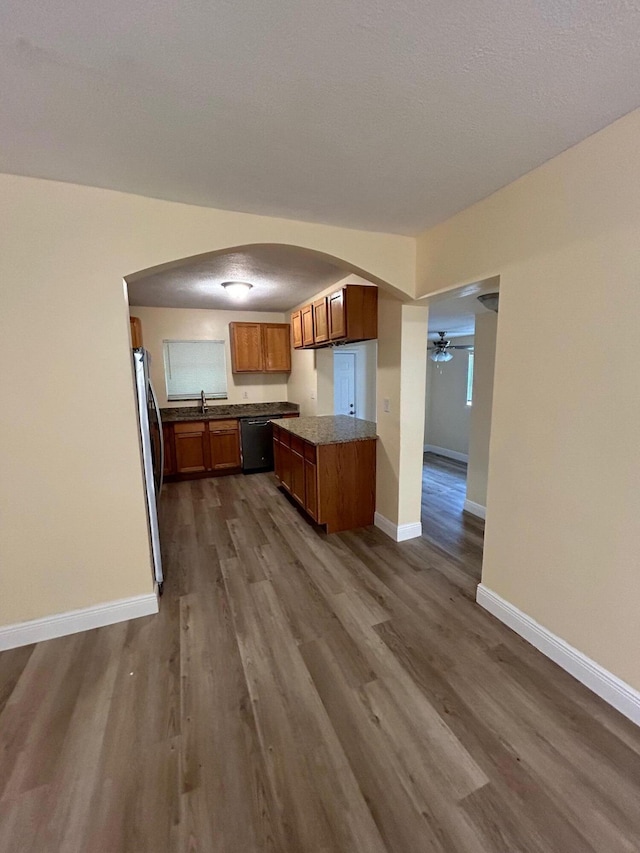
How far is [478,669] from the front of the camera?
1.79 metres

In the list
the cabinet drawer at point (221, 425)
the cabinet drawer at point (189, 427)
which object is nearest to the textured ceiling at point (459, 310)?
the cabinet drawer at point (221, 425)

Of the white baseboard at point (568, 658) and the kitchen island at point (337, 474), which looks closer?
the white baseboard at point (568, 658)

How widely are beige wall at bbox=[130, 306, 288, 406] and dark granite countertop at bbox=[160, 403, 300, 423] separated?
4.1 inches

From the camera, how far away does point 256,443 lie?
17.1ft

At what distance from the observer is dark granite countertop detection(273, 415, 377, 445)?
10.7 ft

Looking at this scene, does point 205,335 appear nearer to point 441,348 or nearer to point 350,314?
point 350,314

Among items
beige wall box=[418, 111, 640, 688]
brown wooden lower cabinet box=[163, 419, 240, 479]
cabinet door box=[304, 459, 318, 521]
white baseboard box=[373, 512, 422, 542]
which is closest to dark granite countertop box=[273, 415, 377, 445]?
cabinet door box=[304, 459, 318, 521]

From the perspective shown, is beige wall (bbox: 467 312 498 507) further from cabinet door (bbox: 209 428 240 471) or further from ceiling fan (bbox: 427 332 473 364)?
cabinet door (bbox: 209 428 240 471)

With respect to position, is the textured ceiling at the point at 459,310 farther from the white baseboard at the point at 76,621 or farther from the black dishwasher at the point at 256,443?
the white baseboard at the point at 76,621

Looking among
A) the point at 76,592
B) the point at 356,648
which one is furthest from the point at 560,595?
the point at 76,592

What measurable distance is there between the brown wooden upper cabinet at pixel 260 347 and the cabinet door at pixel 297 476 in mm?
2140

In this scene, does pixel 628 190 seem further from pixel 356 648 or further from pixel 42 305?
pixel 42 305

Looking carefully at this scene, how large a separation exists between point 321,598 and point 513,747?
1237mm

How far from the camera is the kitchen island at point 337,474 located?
3.22 meters
